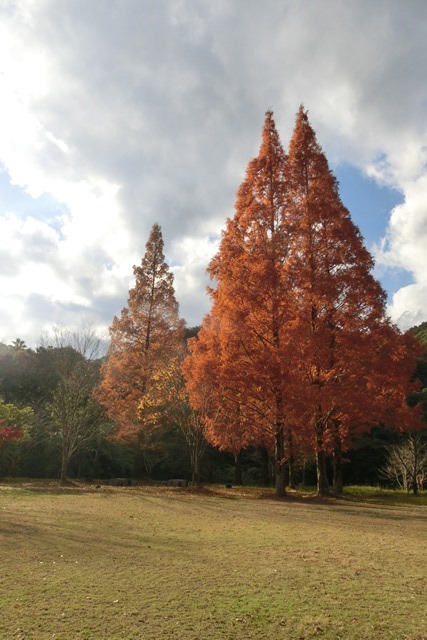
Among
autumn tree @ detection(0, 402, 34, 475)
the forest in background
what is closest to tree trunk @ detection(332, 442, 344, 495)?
the forest in background

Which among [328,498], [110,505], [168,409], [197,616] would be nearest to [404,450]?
[328,498]

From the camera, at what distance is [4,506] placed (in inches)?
468

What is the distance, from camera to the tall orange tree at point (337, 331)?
15031mm

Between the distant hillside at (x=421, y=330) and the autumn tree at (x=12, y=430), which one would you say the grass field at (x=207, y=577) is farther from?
the distant hillside at (x=421, y=330)

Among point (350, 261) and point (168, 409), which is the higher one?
point (350, 261)

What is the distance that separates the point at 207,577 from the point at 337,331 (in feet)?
37.8

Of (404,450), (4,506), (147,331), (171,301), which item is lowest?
(4,506)

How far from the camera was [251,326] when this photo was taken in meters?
15.7

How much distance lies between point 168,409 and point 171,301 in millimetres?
7124

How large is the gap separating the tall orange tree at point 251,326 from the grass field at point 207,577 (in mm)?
5092

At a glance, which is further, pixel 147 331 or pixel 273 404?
pixel 147 331

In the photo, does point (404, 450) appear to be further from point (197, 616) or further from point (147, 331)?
point (197, 616)

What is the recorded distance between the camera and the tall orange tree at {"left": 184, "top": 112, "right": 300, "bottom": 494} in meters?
15.1

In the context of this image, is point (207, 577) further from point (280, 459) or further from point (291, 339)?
point (280, 459)
